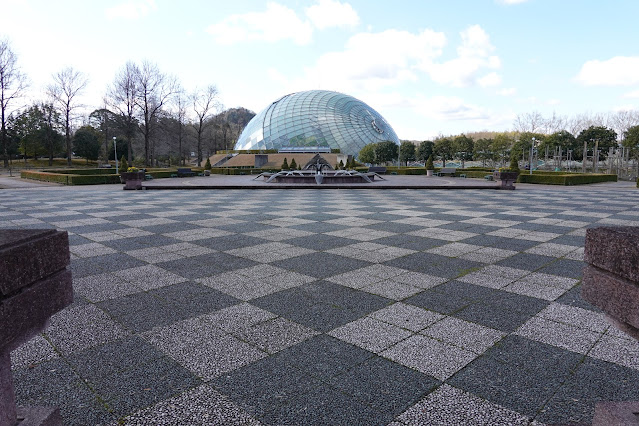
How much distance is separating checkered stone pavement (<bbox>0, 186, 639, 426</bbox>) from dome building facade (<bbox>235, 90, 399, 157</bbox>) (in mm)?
55921

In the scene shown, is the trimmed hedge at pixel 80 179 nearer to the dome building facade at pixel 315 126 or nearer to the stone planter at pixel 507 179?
the stone planter at pixel 507 179

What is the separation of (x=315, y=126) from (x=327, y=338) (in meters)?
63.4

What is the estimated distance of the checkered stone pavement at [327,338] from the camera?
2639 millimetres

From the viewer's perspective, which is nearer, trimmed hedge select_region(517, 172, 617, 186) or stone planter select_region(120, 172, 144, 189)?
stone planter select_region(120, 172, 144, 189)

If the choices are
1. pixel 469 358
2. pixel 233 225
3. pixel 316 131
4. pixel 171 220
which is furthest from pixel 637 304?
pixel 316 131

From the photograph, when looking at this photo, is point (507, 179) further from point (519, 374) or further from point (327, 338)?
point (327, 338)

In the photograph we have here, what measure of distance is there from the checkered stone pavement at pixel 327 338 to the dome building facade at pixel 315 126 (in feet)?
183

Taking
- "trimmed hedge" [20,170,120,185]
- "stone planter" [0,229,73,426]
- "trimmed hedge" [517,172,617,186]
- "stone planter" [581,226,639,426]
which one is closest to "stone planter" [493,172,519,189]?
"trimmed hedge" [517,172,617,186]

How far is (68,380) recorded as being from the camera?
2.91 metres

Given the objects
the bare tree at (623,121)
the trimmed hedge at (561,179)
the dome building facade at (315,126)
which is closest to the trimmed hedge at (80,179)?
the trimmed hedge at (561,179)

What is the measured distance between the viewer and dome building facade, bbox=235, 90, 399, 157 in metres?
63.7

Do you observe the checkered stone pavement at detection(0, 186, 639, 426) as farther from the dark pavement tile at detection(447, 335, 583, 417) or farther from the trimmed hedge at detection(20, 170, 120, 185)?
the trimmed hedge at detection(20, 170, 120, 185)

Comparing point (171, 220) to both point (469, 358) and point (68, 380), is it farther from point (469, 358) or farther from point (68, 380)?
point (469, 358)

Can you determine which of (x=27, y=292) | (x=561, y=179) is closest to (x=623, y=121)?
(x=561, y=179)
